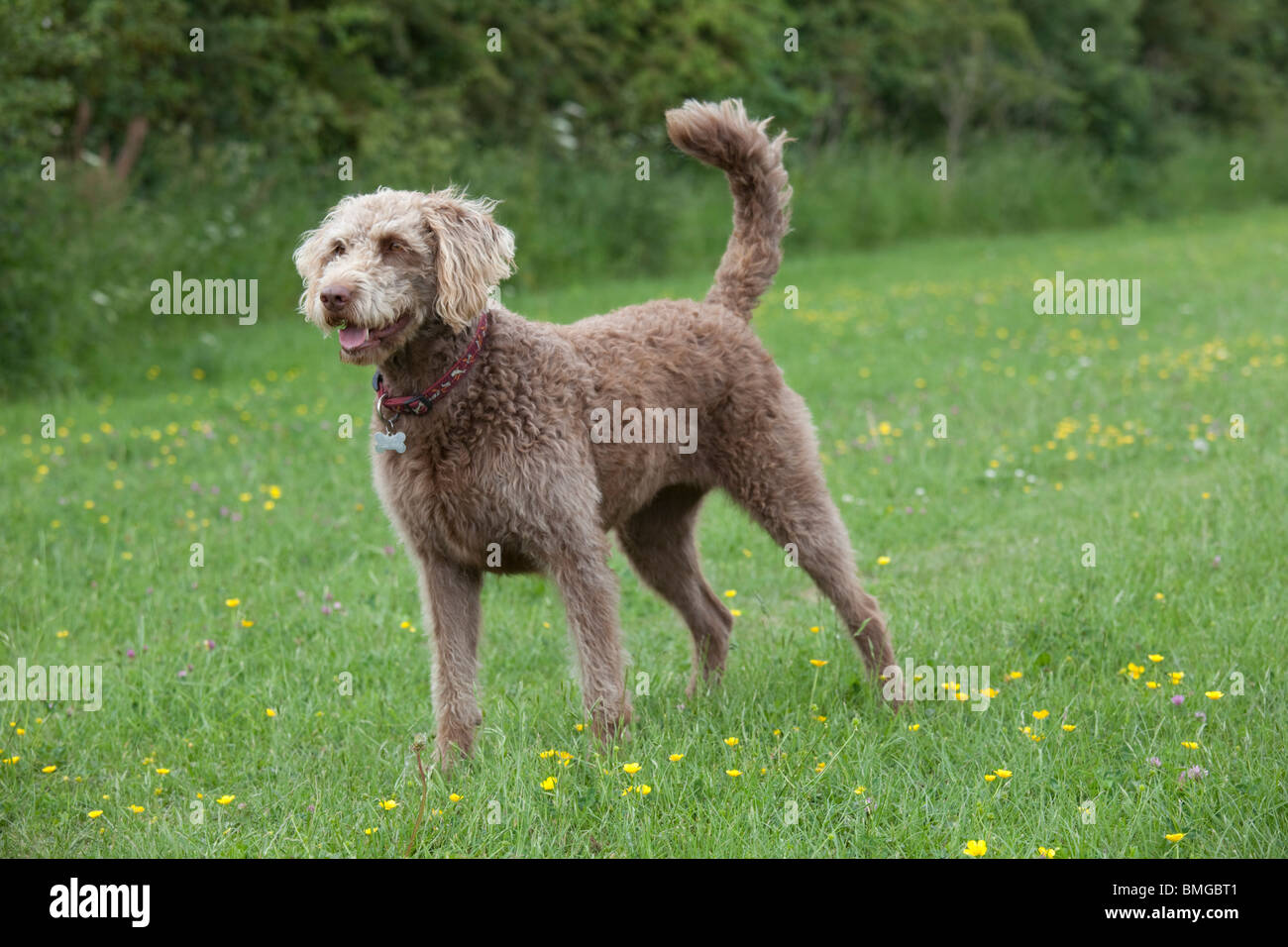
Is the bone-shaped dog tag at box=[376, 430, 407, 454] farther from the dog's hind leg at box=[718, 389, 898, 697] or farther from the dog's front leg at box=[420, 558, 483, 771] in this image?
the dog's hind leg at box=[718, 389, 898, 697]

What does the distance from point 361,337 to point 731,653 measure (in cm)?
202

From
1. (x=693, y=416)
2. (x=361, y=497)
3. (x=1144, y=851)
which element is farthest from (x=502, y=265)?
(x=361, y=497)

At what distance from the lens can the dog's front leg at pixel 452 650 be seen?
3883 millimetres

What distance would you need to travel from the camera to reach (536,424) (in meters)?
3.72

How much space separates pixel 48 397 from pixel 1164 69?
1125 inches

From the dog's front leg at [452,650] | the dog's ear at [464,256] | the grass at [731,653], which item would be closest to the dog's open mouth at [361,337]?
the dog's ear at [464,256]

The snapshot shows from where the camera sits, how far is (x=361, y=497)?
6770 mm

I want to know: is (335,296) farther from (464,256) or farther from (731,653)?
(731,653)

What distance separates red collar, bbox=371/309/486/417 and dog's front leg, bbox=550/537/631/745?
61 cm

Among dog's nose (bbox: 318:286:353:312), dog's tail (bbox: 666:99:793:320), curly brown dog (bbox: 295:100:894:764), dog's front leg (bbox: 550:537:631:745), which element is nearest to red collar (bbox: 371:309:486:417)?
curly brown dog (bbox: 295:100:894:764)

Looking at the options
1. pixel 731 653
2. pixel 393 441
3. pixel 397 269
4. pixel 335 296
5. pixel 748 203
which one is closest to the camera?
pixel 335 296

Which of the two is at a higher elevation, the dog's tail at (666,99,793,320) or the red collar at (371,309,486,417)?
the dog's tail at (666,99,793,320)

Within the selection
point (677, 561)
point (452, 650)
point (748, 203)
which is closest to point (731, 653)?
point (677, 561)

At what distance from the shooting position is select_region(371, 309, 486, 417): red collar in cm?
367
